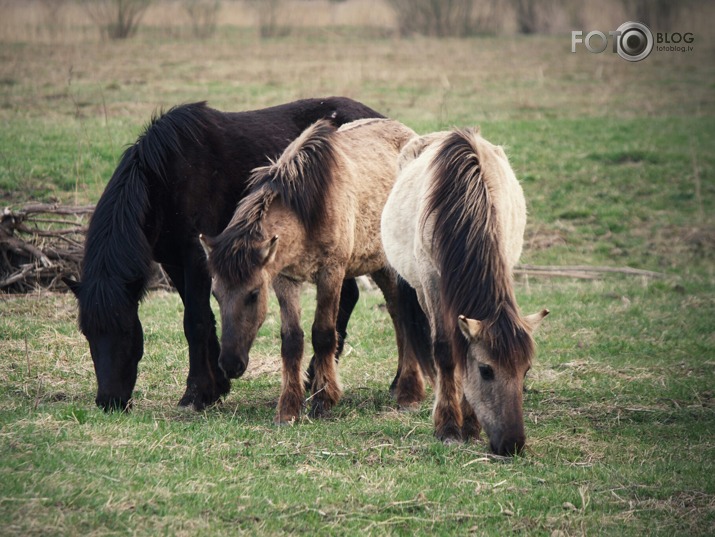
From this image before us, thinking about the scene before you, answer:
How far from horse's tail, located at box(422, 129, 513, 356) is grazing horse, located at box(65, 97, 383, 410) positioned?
1985 mm

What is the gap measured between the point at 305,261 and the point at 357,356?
6.82ft

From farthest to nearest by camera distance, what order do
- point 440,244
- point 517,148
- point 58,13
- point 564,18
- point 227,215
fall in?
point 564,18
point 58,13
point 517,148
point 227,215
point 440,244

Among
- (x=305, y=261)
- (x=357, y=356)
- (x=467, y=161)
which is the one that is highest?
(x=467, y=161)

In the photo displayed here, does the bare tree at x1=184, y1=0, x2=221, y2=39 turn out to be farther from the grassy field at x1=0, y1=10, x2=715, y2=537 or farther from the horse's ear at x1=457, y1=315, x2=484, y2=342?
the horse's ear at x1=457, y1=315, x2=484, y2=342

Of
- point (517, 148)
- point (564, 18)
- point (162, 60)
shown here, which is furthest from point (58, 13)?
point (564, 18)

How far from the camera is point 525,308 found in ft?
32.2

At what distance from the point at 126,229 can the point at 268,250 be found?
111 cm

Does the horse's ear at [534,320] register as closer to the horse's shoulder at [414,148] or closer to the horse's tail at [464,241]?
the horse's tail at [464,241]

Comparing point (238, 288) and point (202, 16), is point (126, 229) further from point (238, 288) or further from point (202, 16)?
point (202, 16)

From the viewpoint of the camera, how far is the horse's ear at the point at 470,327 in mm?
5242

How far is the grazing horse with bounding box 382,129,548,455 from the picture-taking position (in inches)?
208

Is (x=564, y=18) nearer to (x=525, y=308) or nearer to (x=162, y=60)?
(x=162, y=60)

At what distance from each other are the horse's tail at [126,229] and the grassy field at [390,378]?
2.66 ft

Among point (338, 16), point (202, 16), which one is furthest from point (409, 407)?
point (338, 16)
